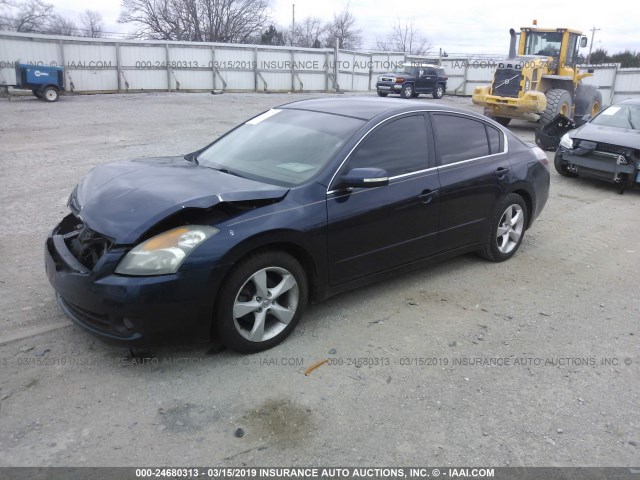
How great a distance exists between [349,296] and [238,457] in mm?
2087

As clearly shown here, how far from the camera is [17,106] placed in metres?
18.6

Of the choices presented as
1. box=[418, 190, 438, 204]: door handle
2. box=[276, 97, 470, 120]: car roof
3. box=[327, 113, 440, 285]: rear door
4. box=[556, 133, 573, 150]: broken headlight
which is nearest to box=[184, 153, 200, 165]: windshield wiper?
box=[276, 97, 470, 120]: car roof

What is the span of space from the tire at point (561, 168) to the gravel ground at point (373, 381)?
4.70 metres

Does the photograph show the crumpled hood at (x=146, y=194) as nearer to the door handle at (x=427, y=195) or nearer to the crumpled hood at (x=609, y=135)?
the door handle at (x=427, y=195)

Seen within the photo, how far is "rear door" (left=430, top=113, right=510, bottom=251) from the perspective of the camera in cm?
468

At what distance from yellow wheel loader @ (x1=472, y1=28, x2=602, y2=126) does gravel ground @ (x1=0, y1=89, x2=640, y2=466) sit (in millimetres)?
10903

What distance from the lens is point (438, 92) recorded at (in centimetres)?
3072

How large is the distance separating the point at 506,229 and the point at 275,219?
9.63ft

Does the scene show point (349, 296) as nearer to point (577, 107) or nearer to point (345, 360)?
point (345, 360)

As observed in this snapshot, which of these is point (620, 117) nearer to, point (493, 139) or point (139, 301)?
point (493, 139)

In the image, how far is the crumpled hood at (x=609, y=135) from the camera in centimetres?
857

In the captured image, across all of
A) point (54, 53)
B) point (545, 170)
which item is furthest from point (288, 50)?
point (545, 170)

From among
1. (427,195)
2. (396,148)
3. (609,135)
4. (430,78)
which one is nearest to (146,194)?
(396,148)

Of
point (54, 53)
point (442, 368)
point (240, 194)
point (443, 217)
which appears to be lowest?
point (442, 368)
